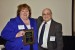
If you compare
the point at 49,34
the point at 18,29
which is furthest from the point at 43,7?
the point at 18,29

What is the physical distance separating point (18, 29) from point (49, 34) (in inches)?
25.8

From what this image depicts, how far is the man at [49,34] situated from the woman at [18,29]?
298 millimetres

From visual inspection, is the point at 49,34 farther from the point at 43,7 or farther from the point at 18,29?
the point at 43,7

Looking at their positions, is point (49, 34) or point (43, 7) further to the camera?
point (43, 7)

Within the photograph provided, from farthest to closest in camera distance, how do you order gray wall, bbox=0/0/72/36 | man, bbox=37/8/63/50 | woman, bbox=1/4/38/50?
1. gray wall, bbox=0/0/72/36
2. man, bbox=37/8/63/50
3. woman, bbox=1/4/38/50

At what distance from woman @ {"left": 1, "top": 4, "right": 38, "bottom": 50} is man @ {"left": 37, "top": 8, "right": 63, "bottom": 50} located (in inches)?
11.7

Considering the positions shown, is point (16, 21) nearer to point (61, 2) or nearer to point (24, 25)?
point (24, 25)

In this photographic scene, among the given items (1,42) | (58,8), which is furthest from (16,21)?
(58,8)

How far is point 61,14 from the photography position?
4.29 meters

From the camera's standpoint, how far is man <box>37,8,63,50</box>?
3154 mm

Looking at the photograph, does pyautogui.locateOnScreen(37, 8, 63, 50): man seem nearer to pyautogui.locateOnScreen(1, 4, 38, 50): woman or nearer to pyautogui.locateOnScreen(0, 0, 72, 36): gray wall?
pyautogui.locateOnScreen(1, 4, 38, 50): woman

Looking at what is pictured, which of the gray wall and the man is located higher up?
the gray wall

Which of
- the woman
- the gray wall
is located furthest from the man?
the gray wall

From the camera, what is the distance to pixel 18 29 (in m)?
2.82
